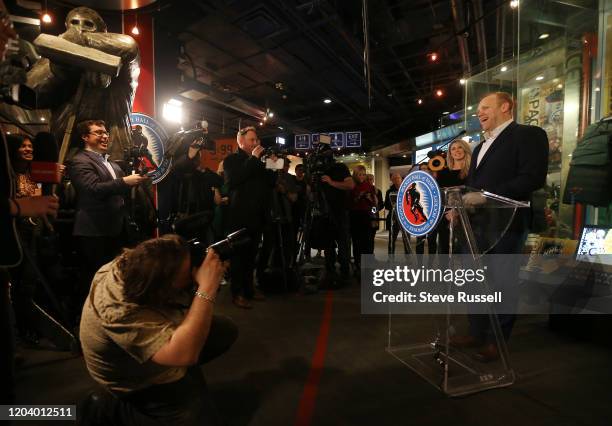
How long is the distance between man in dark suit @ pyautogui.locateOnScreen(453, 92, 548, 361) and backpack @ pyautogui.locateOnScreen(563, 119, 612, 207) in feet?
5.11

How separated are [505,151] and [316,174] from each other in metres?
2.18

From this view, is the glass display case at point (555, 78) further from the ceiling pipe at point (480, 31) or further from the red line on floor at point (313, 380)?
the red line on floor at point (313, 380)

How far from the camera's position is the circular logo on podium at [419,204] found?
73.9 inches

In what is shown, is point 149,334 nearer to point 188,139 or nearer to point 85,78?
point 188,139

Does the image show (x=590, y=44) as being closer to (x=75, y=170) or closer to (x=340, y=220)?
(x=340, y=220)

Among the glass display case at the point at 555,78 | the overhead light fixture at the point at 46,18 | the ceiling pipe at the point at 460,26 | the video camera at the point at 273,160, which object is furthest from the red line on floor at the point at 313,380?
the overhead light fixture at the point at 46,18

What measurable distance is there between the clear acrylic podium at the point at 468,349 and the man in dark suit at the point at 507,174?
0.03 m

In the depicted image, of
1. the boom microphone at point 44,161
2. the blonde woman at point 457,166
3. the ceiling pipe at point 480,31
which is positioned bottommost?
the boom microphone at point 44,161

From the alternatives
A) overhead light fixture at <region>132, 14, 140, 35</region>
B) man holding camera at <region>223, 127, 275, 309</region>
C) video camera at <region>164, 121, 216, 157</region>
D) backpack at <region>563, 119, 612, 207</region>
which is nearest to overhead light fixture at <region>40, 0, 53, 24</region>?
overhead light fixture at <region>132, 14, 140, 35</region>

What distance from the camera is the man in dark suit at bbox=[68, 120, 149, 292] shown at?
94.2 inches

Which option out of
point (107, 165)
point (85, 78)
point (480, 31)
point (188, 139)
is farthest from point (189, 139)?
point (480, 31)

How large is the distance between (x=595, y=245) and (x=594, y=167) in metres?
0.73

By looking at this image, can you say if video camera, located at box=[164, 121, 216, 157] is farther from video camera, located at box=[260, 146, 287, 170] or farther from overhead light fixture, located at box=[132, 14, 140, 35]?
overhead light fixture, located at box=[132, 14, 140, 35]

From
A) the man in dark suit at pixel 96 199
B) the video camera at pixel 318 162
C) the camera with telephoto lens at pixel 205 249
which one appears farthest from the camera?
the video camera at pixel 318 162
